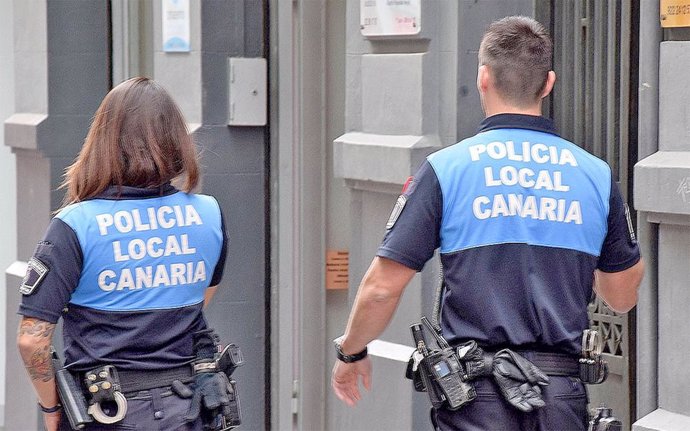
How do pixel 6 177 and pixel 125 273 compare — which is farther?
pixel 6 177

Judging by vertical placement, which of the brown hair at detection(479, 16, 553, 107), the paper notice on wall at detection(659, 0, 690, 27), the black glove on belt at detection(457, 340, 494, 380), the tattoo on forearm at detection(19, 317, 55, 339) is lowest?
the black glove on belt at detection(457, 340, 494, 380)

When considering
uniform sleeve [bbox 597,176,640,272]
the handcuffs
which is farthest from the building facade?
the handcuffs

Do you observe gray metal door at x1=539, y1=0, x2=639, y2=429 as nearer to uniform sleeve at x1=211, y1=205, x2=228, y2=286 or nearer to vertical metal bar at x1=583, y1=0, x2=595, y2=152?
vertical metal bar at x1=583, y1=0, x2=595, y2=152

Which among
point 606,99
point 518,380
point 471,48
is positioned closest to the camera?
point 518,380

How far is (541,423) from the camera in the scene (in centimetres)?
372

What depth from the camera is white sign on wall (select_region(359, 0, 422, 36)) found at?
18.0 feet

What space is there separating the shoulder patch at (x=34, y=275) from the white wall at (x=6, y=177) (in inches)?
207

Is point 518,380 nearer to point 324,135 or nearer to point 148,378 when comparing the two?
point 148,378

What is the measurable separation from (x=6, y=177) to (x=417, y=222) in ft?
20.6

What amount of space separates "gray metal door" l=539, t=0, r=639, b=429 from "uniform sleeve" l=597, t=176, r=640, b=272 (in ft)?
3.13

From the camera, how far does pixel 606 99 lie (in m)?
5.00

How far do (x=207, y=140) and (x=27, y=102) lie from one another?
182cm

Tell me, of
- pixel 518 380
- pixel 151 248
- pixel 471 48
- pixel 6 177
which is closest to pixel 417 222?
pixel 518 380

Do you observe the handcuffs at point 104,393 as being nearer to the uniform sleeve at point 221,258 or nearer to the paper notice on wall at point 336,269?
the uniform sleeve at point 221,258
